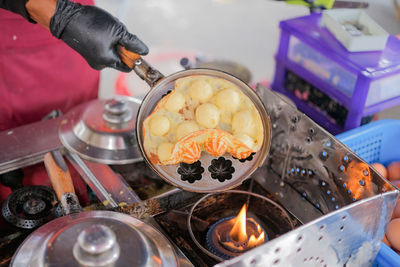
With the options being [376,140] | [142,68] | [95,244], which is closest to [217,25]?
[376,140]

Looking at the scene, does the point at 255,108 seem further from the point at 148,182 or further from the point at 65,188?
the point at 65,188

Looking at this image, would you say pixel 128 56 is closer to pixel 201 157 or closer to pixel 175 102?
pixel 175 102

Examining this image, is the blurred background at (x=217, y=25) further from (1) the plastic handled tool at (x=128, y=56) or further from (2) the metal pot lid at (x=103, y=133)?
(1) the plastic handled tool at (x=128, y=56)

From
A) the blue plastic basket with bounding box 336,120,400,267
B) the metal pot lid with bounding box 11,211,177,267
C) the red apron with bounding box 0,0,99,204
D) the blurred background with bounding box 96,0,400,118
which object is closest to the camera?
the metal pot lid with bounding box 11,211,177,267

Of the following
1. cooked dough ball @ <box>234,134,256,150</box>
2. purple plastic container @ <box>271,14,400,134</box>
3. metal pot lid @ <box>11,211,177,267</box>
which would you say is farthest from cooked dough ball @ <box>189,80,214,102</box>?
purple plastic container @ <box>271,14,400,134</box>

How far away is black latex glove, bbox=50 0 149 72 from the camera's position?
1.36 m

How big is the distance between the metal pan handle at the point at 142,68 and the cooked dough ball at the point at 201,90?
0.10 meters

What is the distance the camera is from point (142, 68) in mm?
1232

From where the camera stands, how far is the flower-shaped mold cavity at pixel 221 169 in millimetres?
1241

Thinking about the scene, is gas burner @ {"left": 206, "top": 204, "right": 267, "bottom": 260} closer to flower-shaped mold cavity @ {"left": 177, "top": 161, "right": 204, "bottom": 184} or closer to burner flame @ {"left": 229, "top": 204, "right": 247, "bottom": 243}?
burner flame @ {"left": 229, "top": 204, "right": 247, "bottom": 243}

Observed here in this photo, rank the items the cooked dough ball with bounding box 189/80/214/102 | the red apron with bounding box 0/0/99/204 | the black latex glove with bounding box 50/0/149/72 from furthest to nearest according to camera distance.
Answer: the red apron with bounding box 0/0/99/204, the black latex glove with bounding box 50/0/149/72, the cooked dough ball with bounding box 189/80/214/102

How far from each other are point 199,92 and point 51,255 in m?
0.58

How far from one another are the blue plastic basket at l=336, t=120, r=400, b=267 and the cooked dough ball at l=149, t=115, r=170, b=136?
61cm

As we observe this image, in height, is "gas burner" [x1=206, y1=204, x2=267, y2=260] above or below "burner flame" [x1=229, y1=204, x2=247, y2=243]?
below
